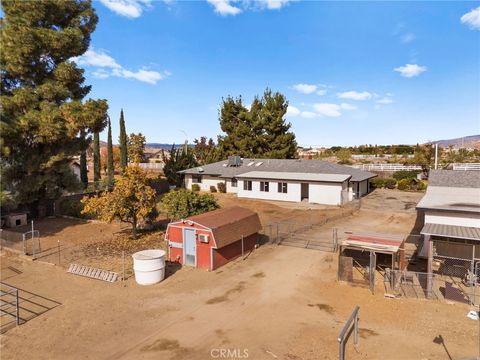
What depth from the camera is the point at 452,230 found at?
1702cm

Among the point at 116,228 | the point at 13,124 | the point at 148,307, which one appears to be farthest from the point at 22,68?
the point at 148,307

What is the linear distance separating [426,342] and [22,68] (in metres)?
33.8

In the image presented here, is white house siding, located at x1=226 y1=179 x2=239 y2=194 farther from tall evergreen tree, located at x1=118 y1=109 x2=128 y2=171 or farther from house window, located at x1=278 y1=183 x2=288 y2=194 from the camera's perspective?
tall evergreen tree, located at x1=118 y1=109 x2=128 y2=171

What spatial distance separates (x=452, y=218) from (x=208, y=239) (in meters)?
14.1

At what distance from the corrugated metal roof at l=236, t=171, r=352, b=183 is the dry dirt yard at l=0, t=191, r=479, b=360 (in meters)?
18.2

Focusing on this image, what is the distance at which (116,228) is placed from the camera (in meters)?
27.8

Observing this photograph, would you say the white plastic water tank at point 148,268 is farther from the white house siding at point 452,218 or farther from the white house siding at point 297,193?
the white house siding at point 297,193

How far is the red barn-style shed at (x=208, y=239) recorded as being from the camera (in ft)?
61.6

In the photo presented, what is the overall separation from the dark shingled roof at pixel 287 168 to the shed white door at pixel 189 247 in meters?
24.9

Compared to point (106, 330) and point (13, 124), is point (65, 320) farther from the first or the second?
point (13, 124)

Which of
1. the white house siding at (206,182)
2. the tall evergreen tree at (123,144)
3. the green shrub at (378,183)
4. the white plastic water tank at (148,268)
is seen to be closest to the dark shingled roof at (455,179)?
the white plastic water tank at (148,268)

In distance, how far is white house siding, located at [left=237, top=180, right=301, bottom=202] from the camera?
38.6 m

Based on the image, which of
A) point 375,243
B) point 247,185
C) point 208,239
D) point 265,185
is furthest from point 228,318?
point 247,185

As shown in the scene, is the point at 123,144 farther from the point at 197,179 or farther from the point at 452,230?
the point at 452,230
